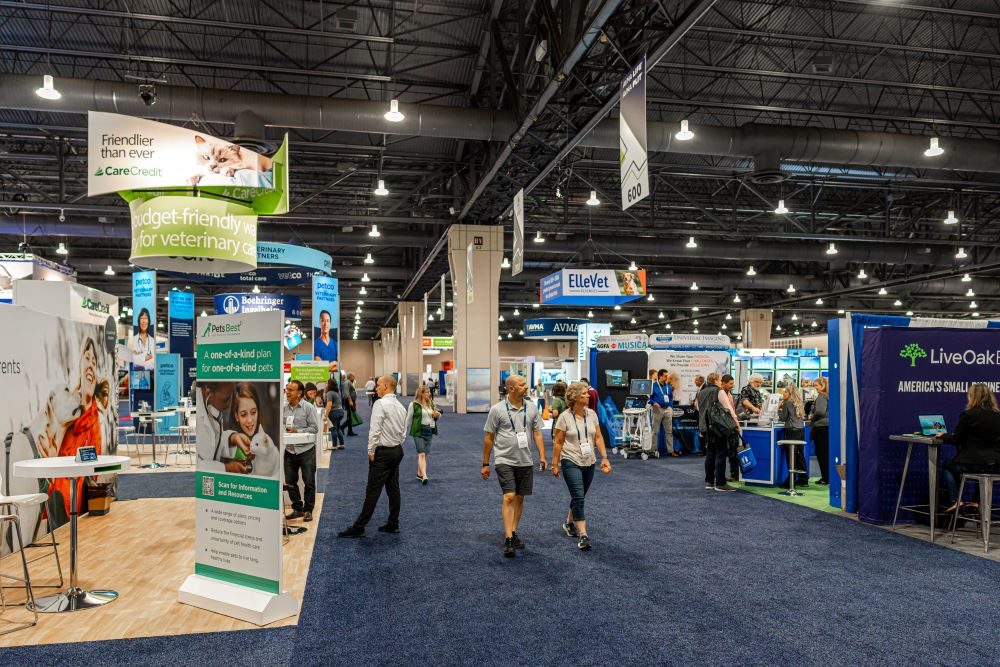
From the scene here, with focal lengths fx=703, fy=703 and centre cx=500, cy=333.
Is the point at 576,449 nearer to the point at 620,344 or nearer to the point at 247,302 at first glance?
the point at 620,344

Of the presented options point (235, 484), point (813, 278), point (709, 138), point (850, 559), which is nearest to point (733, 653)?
point (850, 559)

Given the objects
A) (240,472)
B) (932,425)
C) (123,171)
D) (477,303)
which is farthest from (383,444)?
(477,303)

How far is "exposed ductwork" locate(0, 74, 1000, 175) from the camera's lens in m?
10.9

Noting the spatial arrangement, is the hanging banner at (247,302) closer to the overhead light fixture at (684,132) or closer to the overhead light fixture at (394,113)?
the overhead light fixture at (394,113)

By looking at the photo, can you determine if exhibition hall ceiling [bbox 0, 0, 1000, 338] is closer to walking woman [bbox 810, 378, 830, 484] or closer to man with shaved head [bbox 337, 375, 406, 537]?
man with shaved head [bbox 337, 375, 406, 537]

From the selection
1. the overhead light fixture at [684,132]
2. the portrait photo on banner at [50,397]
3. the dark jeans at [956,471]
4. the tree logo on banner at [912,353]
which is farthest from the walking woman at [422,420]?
the overhead light fixture at [684,132]

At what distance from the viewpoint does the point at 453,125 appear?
1227 centimetres

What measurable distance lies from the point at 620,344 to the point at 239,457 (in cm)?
1090

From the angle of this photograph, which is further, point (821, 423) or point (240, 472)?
point (821, 423)

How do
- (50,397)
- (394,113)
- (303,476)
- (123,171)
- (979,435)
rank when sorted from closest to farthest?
(123,171) → (979,435) → (50,397) → (303,476) → (394,113)

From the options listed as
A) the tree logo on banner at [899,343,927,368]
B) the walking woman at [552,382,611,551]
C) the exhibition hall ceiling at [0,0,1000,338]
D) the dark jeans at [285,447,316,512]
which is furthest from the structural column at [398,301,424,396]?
the walking woman at [552,382,611,551]

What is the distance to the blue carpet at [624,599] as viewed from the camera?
Result: 374 cm

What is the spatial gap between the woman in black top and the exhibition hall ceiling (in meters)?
4.65

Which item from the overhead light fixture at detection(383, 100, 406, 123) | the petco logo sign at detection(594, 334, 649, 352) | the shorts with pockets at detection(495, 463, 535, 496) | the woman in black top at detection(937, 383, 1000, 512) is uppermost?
the overhead light fixture at detection(383, 100, 406, 123)
